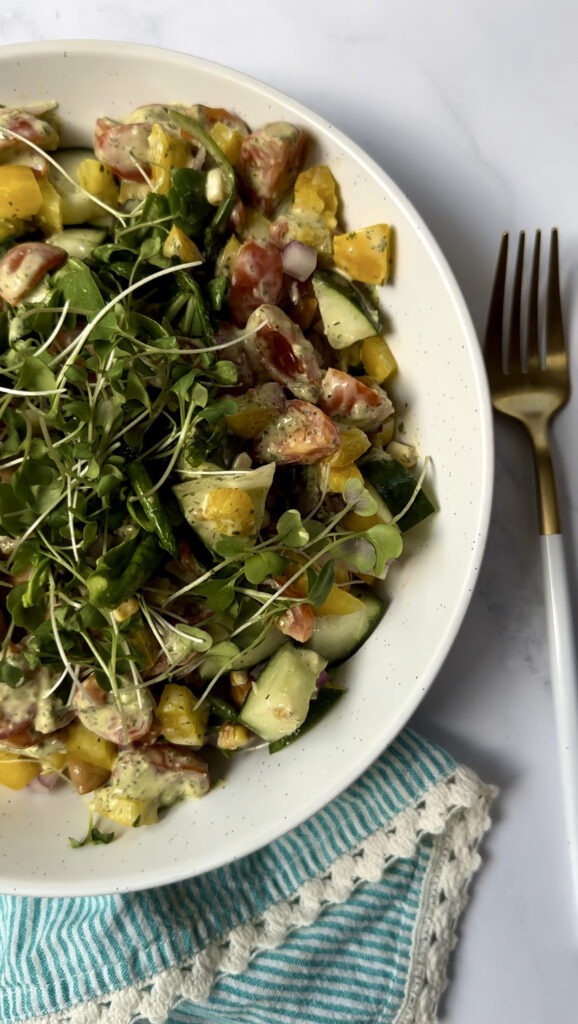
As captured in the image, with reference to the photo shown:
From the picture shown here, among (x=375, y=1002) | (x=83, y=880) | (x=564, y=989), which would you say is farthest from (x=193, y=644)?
(x=564, y=989)

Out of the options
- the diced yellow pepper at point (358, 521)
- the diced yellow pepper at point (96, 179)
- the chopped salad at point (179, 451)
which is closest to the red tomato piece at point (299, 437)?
the chopped salad at point (179, 451)

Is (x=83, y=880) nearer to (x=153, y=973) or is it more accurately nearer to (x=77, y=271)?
(x=153, y=973)

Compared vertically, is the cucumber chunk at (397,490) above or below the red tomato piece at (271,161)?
below

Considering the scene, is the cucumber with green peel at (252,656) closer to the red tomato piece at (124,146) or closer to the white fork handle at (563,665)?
the white fork handle at (563,665)

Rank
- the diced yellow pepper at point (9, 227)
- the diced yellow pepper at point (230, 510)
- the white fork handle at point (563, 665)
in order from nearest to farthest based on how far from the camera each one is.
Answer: the diced yellow pepper at point (230, 510) < the diced yellow pepper at point (9, 227) < the white fork handle at point (563, 665)

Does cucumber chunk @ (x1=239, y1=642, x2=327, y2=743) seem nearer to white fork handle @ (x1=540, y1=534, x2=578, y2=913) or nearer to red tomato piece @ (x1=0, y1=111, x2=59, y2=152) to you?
white fork handle @ (x1=540, y1=534, x2=578, y2=913)
